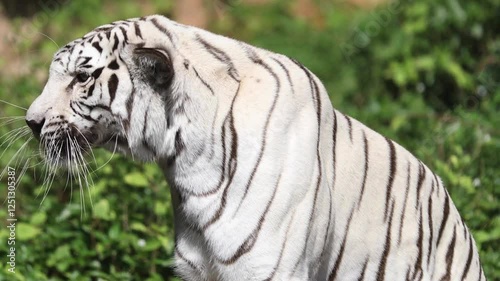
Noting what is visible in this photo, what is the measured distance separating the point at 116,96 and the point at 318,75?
472 cm

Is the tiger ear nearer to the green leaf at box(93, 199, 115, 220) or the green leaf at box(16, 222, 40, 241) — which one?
the green leaf at box(93, 199, 115, 220)

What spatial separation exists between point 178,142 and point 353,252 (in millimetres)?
648

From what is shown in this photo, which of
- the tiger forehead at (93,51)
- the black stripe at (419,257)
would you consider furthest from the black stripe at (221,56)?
the black stripe at (419,257)

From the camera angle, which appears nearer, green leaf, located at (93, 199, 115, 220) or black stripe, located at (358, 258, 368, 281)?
black stripe, located at (358, 258, 368, 281)

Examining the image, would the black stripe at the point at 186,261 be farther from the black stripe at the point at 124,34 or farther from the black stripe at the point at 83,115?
the black stripe at the point at 124,34

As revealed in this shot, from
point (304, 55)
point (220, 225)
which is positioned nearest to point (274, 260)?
point (220, 225)

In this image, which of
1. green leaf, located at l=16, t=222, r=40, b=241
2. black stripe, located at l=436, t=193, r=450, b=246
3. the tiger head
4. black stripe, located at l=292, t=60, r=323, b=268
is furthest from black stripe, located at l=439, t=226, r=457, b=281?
green leaf, located at l=16, t=222, r=40, b=241

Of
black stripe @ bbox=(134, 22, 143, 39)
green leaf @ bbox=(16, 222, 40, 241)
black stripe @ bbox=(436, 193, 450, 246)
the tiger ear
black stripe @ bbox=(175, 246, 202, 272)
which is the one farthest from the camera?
green leaf @ bbox=(16, 222, 40, 241)

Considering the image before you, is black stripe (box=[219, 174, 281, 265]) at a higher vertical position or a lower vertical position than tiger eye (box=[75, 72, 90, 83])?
lower

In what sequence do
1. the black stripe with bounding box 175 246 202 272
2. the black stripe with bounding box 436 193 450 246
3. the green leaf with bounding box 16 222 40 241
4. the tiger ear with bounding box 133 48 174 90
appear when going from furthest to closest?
1. the green leaf with bounding box 16 222 40 241
2. the black stripe with bounding box 436 193 450 246
3. the black stripe with bounding box 175 246 202 272
4. the tiger ear with bounding box 133 48 174 90

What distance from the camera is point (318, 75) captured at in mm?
7438

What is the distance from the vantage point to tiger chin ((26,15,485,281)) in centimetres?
280

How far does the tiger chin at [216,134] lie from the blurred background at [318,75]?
0.33m

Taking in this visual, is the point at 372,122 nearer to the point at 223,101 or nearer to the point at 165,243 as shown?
the point at 165,243
